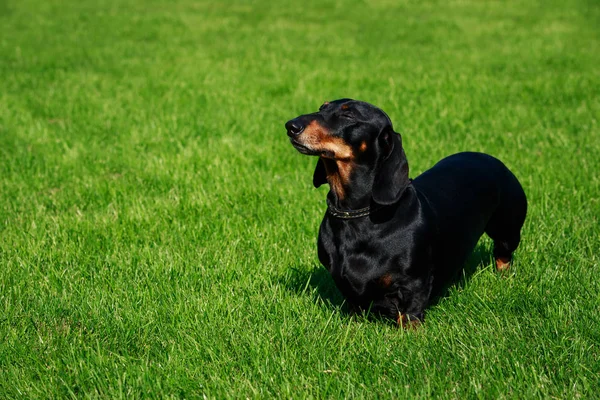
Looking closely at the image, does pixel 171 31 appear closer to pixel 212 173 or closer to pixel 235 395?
pixel 212 173

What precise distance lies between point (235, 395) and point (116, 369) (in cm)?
62

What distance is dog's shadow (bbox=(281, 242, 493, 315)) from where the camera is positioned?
4.02 metres

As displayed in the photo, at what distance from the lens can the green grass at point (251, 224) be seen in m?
3.18

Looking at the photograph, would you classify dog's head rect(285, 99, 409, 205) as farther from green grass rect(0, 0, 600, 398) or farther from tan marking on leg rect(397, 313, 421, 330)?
green grass rect(0, 0, 600, 398)

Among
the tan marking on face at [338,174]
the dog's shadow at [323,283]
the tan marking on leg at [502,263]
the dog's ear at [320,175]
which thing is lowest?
the dog's shadow at [323,283]

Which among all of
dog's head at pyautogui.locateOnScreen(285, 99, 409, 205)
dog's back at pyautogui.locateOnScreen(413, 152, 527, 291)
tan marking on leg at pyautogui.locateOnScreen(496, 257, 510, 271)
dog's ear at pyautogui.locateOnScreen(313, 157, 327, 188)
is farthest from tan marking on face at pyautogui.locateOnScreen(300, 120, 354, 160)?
tan marking on leg at pyautogui.locateOnScreen(496, 257, 510, 271)

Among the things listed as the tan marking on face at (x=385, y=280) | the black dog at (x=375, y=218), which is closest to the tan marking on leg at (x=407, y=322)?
A: the black dog at (x=375, y=218)

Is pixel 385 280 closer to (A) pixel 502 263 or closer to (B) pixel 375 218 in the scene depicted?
(B) pixel 375 218

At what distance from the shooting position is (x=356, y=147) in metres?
3.42

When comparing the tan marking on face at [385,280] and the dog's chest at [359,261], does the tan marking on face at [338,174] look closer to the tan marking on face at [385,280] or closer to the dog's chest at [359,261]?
the dog's chest at [359,261]

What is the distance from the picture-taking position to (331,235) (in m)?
3.63

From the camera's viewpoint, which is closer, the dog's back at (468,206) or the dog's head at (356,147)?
the dog's head at (356,147)

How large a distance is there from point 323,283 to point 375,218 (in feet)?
3.09

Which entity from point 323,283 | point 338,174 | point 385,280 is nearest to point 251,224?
point 323,283
